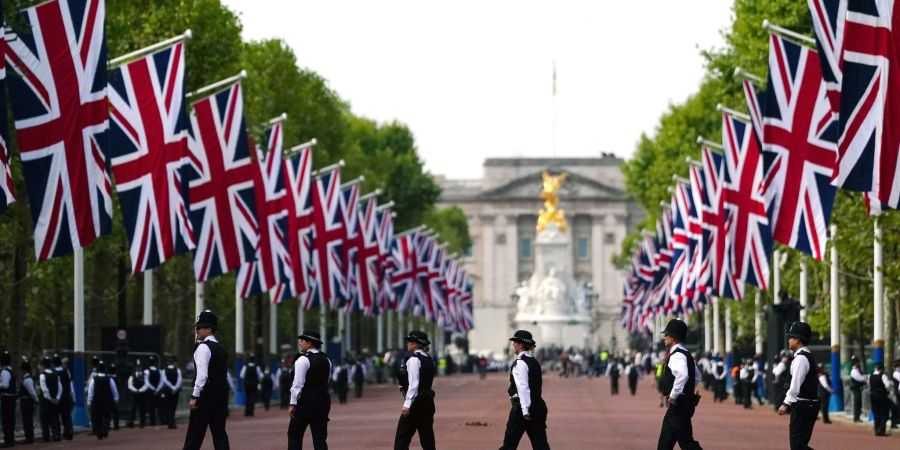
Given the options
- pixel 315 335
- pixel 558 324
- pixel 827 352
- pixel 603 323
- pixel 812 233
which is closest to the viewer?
pixel 315 335

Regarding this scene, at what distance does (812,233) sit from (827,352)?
15.5 m

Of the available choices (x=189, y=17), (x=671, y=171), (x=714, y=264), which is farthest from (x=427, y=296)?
(x=714, y=264)

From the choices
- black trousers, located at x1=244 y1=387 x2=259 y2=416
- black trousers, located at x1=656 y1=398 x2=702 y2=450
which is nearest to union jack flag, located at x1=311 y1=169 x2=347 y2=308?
black trousers, located at x1=244 y1=387 x2=259 y2=416

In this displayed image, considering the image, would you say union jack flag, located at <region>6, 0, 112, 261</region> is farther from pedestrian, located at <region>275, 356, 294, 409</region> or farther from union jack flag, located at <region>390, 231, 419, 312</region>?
union jack flag, located at <region>390, 231, 419, 312</region>

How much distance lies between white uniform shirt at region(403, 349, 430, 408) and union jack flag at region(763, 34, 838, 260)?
1290 cm

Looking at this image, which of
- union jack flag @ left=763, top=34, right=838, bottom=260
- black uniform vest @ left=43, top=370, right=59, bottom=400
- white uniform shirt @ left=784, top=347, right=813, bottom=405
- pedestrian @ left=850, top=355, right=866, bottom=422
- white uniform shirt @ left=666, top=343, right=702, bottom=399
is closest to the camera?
white uniform shirt @ left=666, top=343, right=702, bottom=399

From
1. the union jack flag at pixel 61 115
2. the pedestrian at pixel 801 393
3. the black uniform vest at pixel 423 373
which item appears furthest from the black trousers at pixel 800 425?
the union jack flag at pixel 61 115

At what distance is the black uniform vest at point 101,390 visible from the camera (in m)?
36.5

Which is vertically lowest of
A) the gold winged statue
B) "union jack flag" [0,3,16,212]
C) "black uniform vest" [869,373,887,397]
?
"black uniform vest" [869,373,887,397]

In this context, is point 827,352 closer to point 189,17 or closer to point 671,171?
point 189,17

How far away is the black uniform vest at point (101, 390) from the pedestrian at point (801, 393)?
17.0 meters

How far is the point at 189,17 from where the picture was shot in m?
61.5

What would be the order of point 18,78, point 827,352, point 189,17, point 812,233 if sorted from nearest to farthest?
point 18,78 < point 812,233 < point 827,352 < point 189,17

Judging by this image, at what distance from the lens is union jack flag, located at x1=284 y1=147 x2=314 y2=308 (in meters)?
52.8
